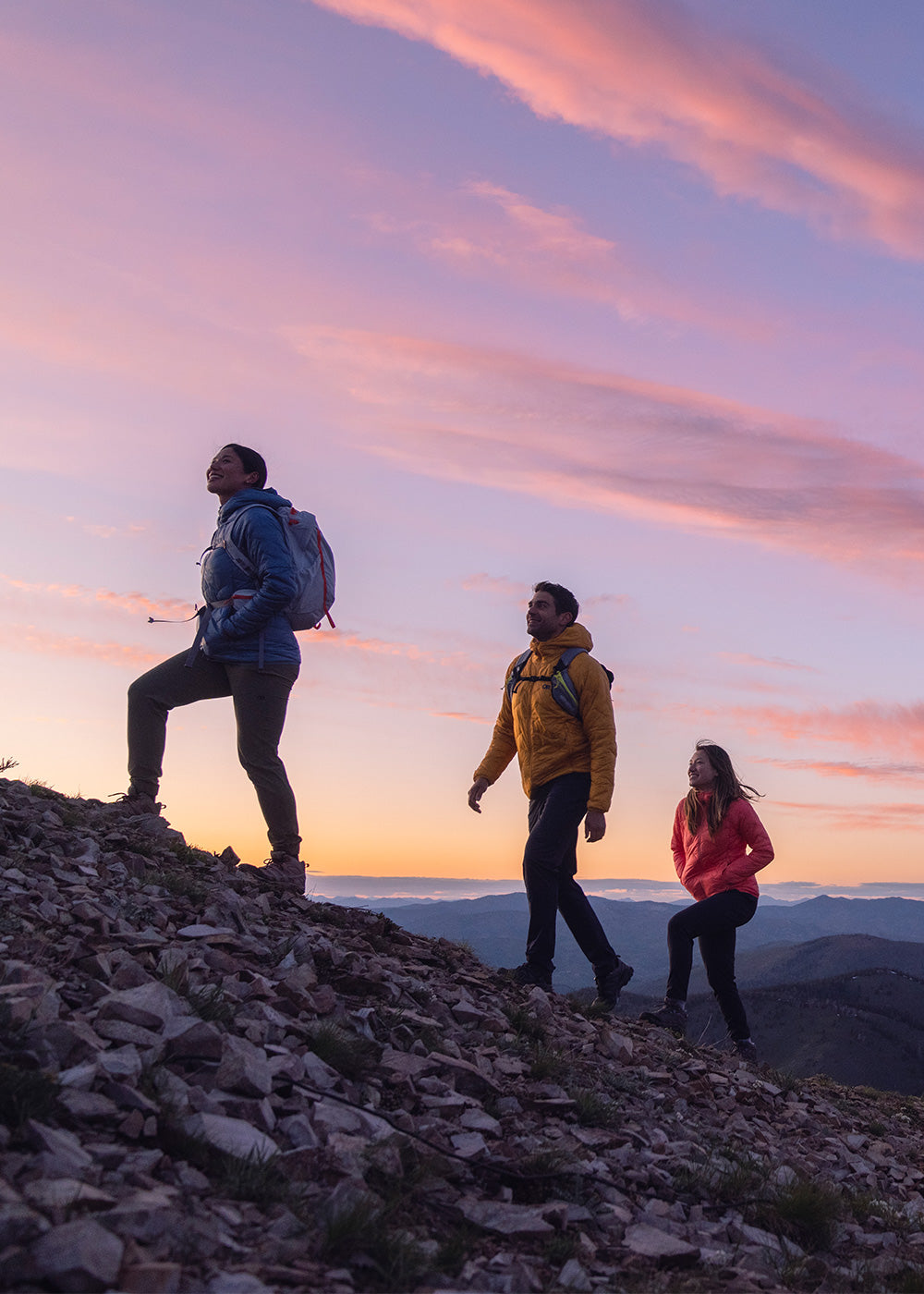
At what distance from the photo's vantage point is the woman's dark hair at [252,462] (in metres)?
9.88

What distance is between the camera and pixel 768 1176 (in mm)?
6512

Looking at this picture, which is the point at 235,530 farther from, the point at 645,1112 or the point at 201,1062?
the point at 645,1112

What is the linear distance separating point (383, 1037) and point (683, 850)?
555 centimetres

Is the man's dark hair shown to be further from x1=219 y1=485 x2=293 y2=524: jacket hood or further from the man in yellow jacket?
x1=219 y1=485 x2=293 y2=524: jacket hood

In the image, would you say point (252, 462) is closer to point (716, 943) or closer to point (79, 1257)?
point (716, 943)

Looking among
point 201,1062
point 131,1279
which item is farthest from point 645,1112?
point 131,1279

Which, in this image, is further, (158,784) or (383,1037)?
(158,784)

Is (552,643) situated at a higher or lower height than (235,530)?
lower

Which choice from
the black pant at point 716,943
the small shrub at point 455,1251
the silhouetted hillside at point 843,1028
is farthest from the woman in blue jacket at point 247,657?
the silhouetted hillside at point 843,1028

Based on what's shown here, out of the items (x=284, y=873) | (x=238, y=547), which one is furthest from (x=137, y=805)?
(x=238, y=547)

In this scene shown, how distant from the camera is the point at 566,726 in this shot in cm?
981

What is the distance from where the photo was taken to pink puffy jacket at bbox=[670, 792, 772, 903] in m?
10.7

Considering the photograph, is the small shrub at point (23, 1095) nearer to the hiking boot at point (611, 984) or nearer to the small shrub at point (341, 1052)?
the small shrub at point (341, 1052)

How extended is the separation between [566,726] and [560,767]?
417mm
